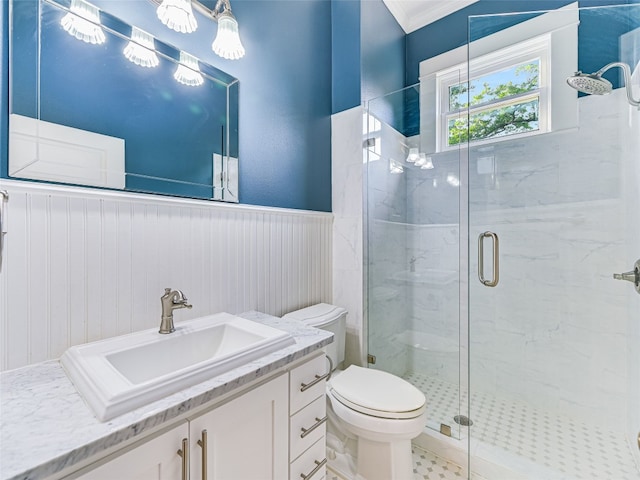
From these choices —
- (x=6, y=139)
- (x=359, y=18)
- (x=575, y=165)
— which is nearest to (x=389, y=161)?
(x=359, y=18)

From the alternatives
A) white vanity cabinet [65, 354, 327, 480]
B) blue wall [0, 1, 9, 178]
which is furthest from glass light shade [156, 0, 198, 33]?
white vanity cabinet [65, 354, 327, 480]

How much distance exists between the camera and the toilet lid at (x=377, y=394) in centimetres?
125

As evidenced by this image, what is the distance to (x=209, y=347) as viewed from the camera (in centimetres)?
112

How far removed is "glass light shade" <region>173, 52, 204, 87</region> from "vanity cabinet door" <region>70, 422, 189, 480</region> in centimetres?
128

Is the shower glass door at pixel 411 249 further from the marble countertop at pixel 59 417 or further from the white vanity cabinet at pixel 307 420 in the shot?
the marble countertop at pixel 59 417

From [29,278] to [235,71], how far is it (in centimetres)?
121

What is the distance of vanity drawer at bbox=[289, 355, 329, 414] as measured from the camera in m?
0.97

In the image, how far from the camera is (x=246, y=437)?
2.68 feet

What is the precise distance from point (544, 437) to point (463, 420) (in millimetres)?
423

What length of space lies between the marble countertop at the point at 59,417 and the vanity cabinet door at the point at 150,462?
4 cm

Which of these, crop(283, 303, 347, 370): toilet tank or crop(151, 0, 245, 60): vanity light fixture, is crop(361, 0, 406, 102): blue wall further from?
crop(283, 303, 347, 370): toilet tank

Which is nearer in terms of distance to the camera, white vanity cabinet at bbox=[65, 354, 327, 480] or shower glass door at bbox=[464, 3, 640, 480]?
white vanity cabinet at bbox=[65, 354, 327, 480]

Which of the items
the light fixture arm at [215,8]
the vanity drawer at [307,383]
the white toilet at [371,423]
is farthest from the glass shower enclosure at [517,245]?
the light fixture arm at [215,8]

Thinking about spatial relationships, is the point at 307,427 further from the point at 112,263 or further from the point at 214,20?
the point at 214,20
